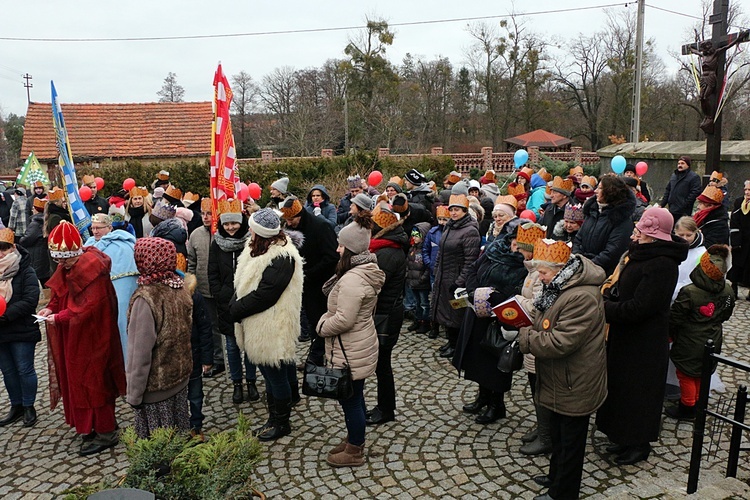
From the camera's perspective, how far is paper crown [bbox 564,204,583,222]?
6062 mm

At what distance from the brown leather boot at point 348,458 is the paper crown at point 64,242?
2.55 metres

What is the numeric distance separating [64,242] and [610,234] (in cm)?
472

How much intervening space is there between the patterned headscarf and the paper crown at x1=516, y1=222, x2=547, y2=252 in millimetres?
2619

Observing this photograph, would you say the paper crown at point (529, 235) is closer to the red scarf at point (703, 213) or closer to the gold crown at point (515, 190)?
the red scarf at point (703, 213)

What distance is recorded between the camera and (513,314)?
3760 mm

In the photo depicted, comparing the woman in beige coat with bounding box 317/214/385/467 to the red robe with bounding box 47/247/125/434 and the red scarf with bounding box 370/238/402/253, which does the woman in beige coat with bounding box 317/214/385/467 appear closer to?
the red scarf with bounding box 370/238/402/253

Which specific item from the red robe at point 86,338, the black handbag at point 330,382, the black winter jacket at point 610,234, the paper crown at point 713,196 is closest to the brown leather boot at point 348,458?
the black handbag at point 330,382

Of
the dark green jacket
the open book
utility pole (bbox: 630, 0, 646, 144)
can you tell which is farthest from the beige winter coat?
utility pole (bbox: 630, 0, 646, 144)

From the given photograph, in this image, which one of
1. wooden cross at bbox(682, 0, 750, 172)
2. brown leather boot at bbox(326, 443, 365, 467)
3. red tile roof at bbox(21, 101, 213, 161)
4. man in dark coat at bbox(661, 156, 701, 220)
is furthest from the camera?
red tile roof at bbox(21, 101, 213, 161)

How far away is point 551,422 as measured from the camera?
12.2 feet

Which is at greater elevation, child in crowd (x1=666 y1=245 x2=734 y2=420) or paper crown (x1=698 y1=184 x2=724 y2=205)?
paper crown (x1=698 y1=184 x2=724 y2=205)

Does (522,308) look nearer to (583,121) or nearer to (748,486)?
(748,486)

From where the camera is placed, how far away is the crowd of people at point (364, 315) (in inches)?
144

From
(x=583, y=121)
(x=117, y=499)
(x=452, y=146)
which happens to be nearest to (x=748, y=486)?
(x=117, y=499)
